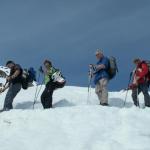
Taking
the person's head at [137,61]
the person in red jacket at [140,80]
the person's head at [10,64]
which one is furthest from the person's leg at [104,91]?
the person's head at [10,64]

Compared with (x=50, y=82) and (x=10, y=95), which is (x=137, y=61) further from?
(x=10, y=95)

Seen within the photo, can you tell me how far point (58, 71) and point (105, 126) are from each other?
4.68m

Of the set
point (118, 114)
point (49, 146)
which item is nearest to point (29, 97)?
point (118, 114)

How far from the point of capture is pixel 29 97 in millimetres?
23812

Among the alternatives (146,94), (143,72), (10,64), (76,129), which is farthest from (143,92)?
(10,64)

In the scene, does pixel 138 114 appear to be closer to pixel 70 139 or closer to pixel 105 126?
pixel 105 126

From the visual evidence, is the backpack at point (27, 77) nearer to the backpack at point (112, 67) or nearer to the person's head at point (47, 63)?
the person's head at point (47, 63)

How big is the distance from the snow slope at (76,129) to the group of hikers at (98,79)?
1.82 metres

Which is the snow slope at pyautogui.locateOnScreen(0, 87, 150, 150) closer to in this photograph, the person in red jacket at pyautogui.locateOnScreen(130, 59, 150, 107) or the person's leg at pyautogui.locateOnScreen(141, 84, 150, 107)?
the person's leg at pyautogui.locateOnScreen(141, 84, 150, 107)

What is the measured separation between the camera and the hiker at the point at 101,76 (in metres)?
20.3

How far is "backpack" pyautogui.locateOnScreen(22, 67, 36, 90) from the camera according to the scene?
21.3 metres

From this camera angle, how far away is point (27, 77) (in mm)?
21828

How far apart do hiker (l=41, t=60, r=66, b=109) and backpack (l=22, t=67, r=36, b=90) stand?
866 mm

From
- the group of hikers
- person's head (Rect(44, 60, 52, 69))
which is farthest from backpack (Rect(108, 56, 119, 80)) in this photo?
person's head (Rect(44, 60, 52, 69))
